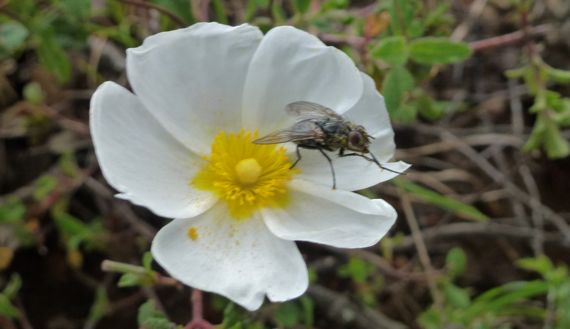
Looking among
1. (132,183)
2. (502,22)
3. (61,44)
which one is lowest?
(502,22)

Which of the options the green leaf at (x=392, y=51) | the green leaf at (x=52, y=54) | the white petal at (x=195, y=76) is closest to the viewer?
the white petal at (x=195, y=76)

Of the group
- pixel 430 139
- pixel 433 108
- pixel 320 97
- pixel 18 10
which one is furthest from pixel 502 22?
pixel 18 10

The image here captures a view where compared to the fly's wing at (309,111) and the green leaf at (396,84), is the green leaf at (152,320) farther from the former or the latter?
the green leaf at (396,84)

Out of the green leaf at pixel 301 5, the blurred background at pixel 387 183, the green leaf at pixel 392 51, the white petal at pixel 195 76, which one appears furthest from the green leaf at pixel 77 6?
the green leaf at pixel 392 51

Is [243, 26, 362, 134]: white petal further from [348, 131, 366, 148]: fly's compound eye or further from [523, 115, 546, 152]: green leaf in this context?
[523, 115, 546, 152]: green leaf

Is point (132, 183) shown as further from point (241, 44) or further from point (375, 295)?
point (375, 295)
